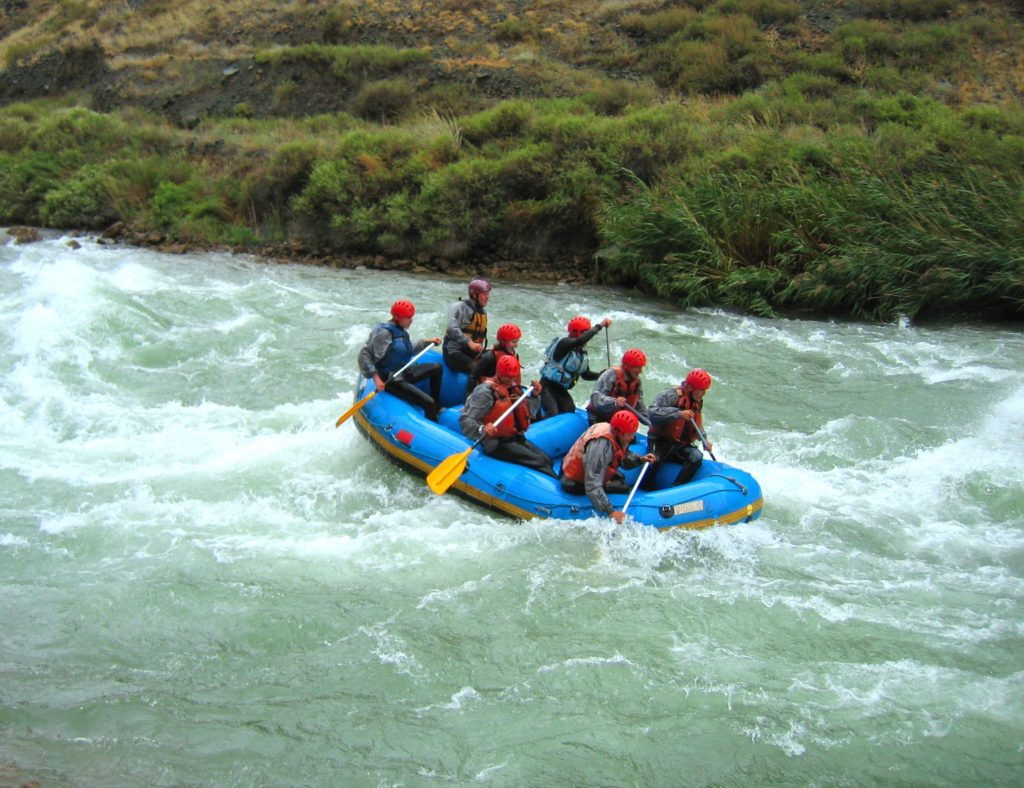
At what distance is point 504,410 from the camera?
8.57 metres

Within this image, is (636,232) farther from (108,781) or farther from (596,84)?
(108,781)

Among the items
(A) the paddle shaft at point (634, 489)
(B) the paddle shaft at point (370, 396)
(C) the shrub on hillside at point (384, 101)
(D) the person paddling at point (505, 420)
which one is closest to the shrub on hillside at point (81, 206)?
(C) the shrub on hillside at point (384, 101)

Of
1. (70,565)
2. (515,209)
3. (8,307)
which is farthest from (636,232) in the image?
(70,565)

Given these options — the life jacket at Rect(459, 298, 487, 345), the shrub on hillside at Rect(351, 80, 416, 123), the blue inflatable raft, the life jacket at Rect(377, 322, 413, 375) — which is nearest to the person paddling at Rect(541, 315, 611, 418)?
the blue inflatable raft

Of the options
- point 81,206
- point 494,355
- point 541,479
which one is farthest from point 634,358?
point 81,206

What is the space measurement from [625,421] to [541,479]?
879 millimetres

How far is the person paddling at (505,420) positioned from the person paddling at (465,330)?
97cm

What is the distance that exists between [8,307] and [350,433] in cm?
620

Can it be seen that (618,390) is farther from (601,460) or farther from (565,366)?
(601,460)

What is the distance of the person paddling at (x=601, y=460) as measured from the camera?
7734 mm

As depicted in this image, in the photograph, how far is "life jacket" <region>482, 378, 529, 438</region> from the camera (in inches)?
332

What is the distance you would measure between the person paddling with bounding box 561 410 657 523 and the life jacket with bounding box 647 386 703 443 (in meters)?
0.40

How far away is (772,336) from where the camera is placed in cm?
1355

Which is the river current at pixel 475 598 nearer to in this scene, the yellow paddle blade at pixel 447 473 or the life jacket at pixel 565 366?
the yellow paddle blade at pixel 447 473
